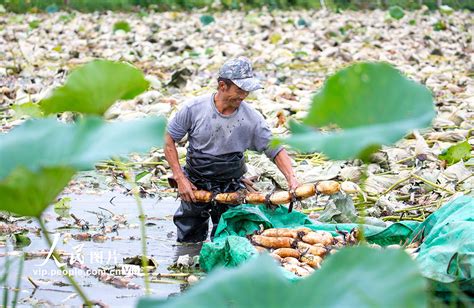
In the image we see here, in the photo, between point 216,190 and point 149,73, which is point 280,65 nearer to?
point 149,73

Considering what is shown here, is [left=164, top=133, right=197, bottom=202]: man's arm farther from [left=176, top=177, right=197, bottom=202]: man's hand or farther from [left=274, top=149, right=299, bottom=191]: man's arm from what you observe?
[left=274, top=149, right=299, bottom=191]: man's arm

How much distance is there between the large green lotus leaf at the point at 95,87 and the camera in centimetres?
178

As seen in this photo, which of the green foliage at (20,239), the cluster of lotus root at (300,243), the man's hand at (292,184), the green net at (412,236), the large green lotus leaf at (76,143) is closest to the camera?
the large green lotus leaf at (76,143)

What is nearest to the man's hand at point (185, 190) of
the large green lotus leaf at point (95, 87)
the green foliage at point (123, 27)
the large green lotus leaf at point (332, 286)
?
the large green lotus leaf at point (95, 87)

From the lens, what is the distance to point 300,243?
3746 millimetres

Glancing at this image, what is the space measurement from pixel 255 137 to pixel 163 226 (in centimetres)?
70

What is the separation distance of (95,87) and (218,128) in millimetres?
2379

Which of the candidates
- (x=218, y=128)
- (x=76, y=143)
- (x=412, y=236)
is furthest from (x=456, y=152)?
(x=76, y=143)

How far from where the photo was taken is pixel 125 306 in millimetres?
3156

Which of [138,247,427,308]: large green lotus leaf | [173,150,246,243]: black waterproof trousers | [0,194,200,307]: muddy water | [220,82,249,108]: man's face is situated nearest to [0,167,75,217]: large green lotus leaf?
[138,247,427,308]: large green lotus leaf

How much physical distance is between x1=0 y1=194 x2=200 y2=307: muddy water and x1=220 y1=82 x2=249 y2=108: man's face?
669 mm

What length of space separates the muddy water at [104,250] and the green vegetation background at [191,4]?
577 inches

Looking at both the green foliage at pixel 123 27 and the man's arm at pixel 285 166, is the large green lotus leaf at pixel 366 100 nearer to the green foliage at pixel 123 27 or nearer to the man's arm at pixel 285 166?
the man's arm at pixel 285 166

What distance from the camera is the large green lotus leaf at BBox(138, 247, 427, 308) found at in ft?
3.90
